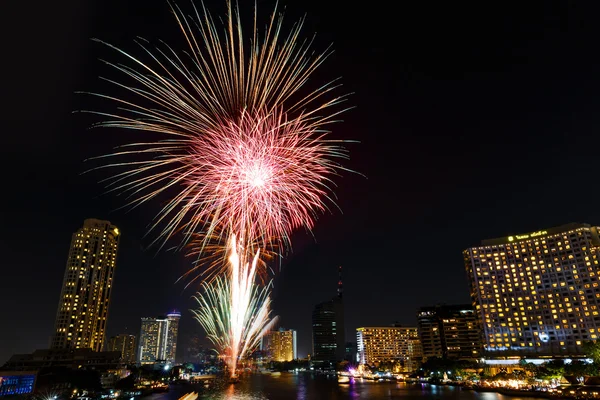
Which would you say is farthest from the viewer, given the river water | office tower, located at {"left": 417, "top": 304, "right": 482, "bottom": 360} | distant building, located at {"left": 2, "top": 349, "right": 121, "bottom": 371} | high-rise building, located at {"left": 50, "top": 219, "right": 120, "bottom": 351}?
office tower, located at {"left": 417, "top": 304, "right": 482, "bottom": 360}

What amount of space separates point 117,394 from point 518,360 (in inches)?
4363

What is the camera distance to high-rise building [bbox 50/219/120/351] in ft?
401

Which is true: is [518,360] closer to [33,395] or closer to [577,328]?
[577,328]

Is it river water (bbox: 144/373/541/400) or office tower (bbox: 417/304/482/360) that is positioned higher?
office tower (bbox: 417/304/482/360)

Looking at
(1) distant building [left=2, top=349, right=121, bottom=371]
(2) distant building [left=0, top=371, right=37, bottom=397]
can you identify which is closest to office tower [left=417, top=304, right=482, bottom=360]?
(1) distant building [left=2, top=349, right=121, bottom=371]

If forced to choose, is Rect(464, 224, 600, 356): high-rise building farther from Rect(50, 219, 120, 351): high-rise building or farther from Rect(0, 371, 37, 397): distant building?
Rect(50, 219, 120, 351): high-rise building

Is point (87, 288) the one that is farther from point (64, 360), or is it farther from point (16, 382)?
point (16, 382)

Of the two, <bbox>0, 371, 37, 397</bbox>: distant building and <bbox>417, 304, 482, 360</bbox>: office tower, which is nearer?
<bbox>0, 371, 37, 397</bbox>: distant building

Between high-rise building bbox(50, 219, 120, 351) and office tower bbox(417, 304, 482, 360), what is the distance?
146 metres

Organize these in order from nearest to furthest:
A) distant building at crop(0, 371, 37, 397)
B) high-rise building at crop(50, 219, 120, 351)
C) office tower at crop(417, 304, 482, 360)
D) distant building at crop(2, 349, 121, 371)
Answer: distant building at crop(0, 371, 37, 397) → distant building at crop(2, 349, 121, 371) → high-rise building at crop(50, 219, 120, 351) → office tower at crop(417, 304, 482, 360)

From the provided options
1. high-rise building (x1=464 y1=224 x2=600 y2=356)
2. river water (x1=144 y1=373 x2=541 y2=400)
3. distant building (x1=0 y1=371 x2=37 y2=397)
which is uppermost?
high-rise building (x1=464 y1=224 x2=600 y2=356)

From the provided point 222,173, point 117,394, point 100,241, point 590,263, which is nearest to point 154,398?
point 117,394

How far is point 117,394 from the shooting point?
81.3 metres

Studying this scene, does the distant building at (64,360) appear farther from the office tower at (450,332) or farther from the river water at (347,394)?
the office tower at (450,332)
